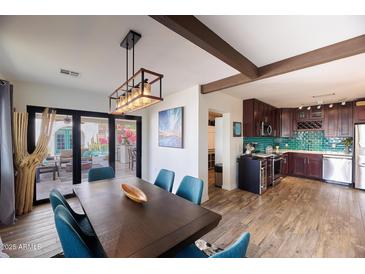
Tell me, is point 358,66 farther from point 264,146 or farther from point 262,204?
point 264,146

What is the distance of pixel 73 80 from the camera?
2.85 m

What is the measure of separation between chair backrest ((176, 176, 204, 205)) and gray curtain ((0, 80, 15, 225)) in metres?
2.63

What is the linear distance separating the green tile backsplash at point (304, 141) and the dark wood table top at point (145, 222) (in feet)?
12.5

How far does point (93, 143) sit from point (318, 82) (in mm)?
4968

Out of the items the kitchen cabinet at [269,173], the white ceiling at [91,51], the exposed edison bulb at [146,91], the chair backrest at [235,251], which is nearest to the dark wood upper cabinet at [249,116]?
the kitchen cabinet at [269,173]

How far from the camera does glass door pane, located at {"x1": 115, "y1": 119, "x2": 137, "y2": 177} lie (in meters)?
4.17

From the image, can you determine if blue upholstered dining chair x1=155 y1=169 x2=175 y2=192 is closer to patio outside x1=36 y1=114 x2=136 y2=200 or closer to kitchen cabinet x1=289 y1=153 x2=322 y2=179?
patio outside x1=36 y1=114 x2=136 y2=200

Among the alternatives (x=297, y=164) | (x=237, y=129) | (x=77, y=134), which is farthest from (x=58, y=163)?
(x=297, y=164)

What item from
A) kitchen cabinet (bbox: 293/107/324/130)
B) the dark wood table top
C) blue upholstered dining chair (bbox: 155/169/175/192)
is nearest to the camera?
Answer: the dark wood table top

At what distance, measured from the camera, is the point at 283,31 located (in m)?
1.51

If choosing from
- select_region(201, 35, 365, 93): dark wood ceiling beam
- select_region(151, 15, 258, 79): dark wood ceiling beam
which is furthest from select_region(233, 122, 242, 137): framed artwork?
select_region(151, 15, 258, 79): dark wood ceiling beam

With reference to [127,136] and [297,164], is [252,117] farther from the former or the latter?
[127,136]
